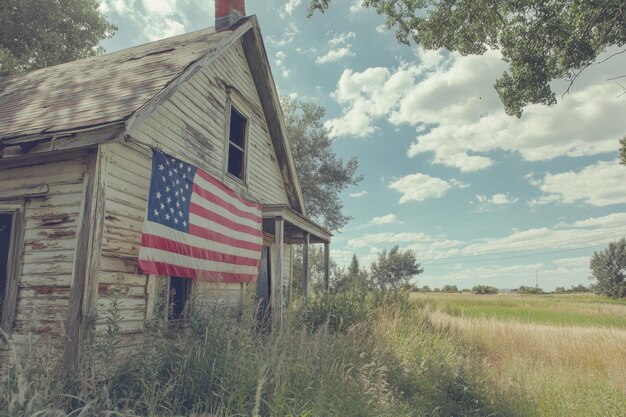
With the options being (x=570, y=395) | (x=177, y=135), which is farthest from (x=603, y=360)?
(x=177, y=135)

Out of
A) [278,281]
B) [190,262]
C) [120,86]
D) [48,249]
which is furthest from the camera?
[278,281]

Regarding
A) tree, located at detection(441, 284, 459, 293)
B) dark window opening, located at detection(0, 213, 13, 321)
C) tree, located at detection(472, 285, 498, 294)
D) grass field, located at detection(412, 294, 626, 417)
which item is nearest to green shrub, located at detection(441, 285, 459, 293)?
tree, located at detection(441, 284, 459, 293)

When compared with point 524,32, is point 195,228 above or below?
below

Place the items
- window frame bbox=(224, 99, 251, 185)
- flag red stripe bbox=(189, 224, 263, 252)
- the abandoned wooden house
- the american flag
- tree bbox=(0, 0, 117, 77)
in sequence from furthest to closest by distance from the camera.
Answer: tree bbox=(0, 0, 117, 77)
window frame bbox=(224, 99, 251, 185)
flag red stripe bbox=(189, 224, 263, 252)
the american flag
the abandoned wooden house

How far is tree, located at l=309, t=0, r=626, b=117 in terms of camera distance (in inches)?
345

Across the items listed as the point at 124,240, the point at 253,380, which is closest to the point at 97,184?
the point at 124,240

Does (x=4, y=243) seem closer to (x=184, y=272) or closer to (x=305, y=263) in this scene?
(x=184, y=272)

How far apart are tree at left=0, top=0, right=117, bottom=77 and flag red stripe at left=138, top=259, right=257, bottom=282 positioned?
16.4 metres

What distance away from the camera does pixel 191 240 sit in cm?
627

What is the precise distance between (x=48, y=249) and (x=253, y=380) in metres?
3.42

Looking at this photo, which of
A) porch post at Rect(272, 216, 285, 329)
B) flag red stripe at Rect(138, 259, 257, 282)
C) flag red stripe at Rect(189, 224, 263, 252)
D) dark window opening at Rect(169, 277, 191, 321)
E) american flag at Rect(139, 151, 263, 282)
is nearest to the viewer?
flag red stripe at Rect(138, 259, 257, 282)

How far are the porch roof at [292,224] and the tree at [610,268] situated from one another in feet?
192

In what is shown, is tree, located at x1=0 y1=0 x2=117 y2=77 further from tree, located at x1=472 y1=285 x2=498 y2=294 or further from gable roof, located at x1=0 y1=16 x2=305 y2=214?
tree, located at x1=472 y1=285 x2=498 y2=294

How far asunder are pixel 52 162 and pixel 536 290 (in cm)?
7355
